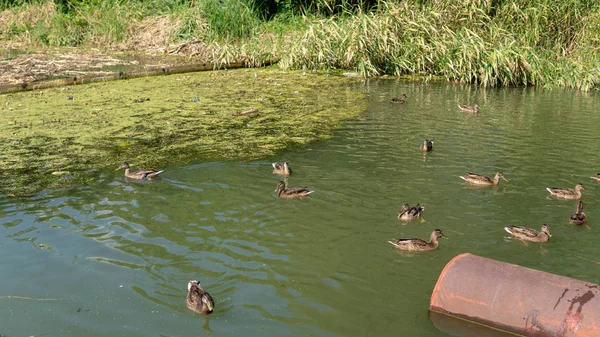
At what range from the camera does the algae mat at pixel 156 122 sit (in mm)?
10258

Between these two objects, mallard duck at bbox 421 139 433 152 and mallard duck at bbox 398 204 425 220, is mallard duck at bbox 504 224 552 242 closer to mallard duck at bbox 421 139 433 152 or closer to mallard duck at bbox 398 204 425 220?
mallard duck at bbox 398 204 425 220

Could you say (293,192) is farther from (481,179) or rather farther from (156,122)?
(156,122)

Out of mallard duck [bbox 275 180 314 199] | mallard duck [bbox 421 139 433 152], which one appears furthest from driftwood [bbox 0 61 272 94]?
mallard duck [bbox 421 139 433 152]

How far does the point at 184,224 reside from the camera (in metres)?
7.89

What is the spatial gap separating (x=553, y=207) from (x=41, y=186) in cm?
678

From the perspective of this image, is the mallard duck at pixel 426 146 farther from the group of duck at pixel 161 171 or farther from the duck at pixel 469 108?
the duck at pixel 469 108

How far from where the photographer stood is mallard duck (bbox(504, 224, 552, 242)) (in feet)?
23.9

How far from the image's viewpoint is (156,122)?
12.7 m

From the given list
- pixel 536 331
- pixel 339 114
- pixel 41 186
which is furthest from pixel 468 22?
pixel 536 331

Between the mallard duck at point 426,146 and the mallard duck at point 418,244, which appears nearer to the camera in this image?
the mallard duck at point 418,244

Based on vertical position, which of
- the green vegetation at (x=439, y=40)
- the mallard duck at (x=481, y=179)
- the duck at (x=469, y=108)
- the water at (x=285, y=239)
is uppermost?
the green vegetation at (x=439, y=40)

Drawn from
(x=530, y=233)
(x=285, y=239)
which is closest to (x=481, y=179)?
(x=530, y=233)

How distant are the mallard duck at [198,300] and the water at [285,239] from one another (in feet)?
0.28

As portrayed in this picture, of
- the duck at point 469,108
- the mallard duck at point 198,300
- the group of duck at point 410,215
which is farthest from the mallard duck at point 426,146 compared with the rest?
the mallard duck at point 198,300
